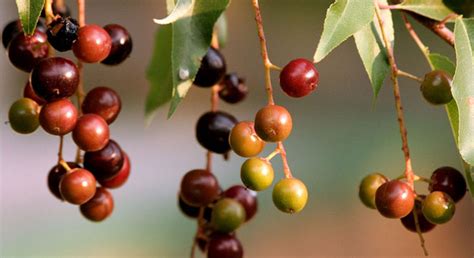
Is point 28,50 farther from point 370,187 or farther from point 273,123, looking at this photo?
point 370,187

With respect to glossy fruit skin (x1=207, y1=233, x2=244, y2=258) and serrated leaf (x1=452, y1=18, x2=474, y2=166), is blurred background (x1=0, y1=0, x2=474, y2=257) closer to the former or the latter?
glossy fruit skin (x1=207, y1=233, x2=244, y2=258)

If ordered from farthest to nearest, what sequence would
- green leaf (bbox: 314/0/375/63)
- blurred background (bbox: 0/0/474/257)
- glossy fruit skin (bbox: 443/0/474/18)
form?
blurred background (bbox: 0/0/474/257)
glossy fruit skin (bbox: 443/0/474/18)
green leaf (bbox: 314/0/375/63)

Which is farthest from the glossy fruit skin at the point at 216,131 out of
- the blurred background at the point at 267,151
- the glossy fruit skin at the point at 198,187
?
the blurred background at the point at 267,151

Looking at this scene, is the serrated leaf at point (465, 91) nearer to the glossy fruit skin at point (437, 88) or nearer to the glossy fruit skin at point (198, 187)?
the glossy fruit skin at point (437, 88)

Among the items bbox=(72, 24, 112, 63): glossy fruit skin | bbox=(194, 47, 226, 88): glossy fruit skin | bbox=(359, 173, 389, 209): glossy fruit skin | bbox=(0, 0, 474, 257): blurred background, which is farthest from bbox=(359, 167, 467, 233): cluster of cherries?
bbox=(0, 0, 474, 257): blurred background

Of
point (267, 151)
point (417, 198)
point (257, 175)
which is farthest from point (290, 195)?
point (267, 151)

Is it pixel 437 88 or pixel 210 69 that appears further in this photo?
pixel 210 69
